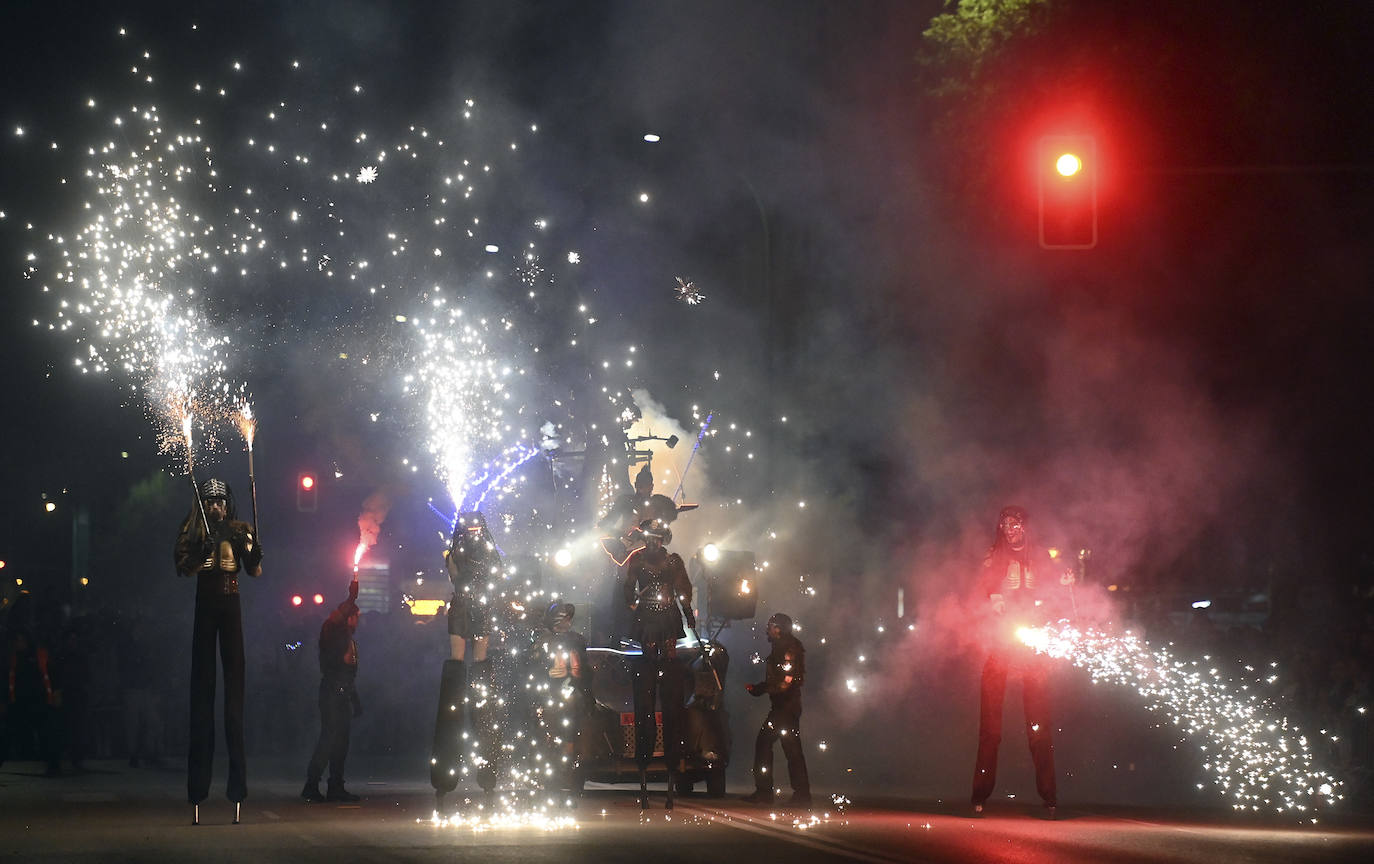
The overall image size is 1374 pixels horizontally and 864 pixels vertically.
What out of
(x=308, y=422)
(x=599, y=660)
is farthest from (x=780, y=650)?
(x=308, y=422)

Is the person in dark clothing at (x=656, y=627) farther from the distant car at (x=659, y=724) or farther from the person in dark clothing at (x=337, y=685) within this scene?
the person in dark clothing at (x=337, y=685)

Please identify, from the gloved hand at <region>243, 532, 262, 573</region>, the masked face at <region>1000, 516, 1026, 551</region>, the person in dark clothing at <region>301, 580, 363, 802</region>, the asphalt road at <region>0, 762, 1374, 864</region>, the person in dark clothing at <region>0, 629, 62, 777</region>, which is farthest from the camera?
the person in dark clothing at <region>0, 629, 62, 777</region>

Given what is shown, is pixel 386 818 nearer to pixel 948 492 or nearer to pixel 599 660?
pixel 599 660

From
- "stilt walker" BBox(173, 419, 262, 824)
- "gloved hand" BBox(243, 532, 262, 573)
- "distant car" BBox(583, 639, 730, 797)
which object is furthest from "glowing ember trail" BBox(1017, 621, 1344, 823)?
"stilt walker" BBox(173, 419, 262, 824)

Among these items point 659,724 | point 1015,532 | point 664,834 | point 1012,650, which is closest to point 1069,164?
point 1015,532

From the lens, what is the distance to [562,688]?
43.9 feet

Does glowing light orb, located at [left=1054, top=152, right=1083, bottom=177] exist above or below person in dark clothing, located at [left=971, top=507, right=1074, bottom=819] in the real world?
above

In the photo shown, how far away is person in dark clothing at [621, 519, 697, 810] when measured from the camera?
41.2ft

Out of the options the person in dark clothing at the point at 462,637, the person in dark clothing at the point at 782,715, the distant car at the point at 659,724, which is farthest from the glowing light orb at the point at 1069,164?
the person in dark clothing at the point at 462,637

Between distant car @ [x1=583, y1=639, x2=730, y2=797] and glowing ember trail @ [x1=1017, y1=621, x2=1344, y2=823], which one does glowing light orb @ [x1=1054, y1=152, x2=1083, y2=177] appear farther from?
distant car @ [x1=583, y1=639, x2=730, y2=797]

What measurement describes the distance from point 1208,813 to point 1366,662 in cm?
569

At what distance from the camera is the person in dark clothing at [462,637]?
11625 mm

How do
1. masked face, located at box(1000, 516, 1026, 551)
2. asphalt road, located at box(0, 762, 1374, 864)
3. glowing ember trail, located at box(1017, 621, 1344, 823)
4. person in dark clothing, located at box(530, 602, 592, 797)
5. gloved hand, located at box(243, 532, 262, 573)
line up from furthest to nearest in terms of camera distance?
glowing ember trail, located at box(1017, 621, 1344, 823), person in dark clothing, located at box(530, 602, 592, 797), masked face, located at box(1000, 516, 1026, 551), gloved hand, located at box(243, 532, 262, 573), asphalt road, located at box(0, 762, 1374, 864)

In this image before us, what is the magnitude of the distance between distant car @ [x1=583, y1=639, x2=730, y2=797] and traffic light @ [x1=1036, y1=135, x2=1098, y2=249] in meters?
4.68
